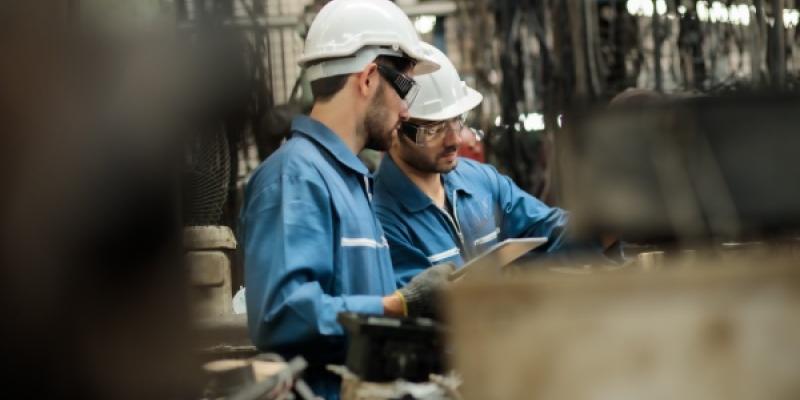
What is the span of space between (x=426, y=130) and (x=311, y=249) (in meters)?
1.81

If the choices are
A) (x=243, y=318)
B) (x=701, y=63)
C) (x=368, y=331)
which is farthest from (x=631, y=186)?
(x=701, y=63)

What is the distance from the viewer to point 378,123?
3.70m

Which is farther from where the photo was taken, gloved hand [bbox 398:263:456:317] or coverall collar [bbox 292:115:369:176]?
coverall collar [bbox 292:115:369:176]

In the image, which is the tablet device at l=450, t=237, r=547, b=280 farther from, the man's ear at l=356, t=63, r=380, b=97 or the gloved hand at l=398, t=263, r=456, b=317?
the man's ear at l=356, t=63, r=380, b=97

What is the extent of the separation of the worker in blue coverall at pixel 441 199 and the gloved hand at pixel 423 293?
1269 mm

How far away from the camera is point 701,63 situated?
680 centimetres

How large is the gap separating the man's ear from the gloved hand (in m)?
0.76

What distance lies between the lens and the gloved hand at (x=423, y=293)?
3049 mm

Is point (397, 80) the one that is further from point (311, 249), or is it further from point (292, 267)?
point (292, 267)

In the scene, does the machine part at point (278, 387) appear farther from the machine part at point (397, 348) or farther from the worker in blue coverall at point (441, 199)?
the worker in blue coverall at point (441, 199)

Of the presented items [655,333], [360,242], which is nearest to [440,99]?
[360,242]

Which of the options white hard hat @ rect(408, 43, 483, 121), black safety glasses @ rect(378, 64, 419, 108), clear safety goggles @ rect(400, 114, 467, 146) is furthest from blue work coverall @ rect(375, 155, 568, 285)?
black safety glasses @ rect(378, 64, 419, 108)

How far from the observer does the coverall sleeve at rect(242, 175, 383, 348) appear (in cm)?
295

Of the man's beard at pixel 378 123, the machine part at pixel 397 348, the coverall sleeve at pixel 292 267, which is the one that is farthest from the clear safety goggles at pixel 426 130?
the machine part at pixel 397 348
